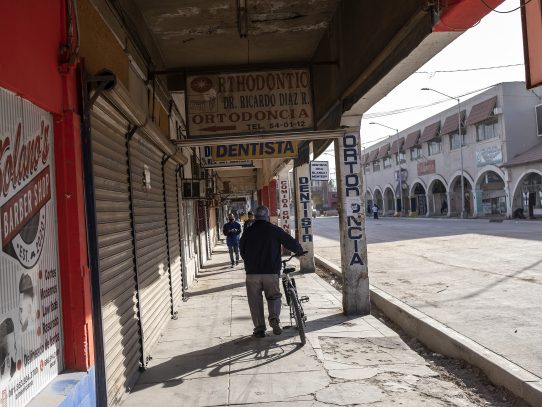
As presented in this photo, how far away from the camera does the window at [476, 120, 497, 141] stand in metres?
42.8

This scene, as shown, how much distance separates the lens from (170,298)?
8523 mm

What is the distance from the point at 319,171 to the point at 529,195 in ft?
Answer: 66.3

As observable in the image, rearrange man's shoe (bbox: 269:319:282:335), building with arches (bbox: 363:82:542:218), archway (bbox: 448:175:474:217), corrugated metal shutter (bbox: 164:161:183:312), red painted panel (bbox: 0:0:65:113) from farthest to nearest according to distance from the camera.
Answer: archway (bbox: 448:175:474:217) < building with arches (bbox: 363:82:542:218) < corrugated metal shutter (bbox: 164:161:183:312) < man's shoe (bbox: 269:319:282:335) < red painted panel (bbox: 0:0:65:113)

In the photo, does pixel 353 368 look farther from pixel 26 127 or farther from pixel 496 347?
pixel 26 127

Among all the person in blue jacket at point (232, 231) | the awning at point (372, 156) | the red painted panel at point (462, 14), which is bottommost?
the person in blue jacket at point (232, 231)

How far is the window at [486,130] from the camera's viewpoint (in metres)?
42.8

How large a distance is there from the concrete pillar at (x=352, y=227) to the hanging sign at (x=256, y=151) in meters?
2.65

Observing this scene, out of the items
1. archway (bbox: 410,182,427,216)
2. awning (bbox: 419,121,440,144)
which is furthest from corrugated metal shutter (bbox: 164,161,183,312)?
archway (bbox: 410,182,427,216)

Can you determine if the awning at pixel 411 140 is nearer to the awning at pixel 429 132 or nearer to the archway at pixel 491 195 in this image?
the awning at pixel 429 132

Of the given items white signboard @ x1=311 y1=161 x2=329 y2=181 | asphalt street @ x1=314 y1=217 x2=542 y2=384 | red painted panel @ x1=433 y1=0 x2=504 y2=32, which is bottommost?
asphalt street @ x1=314 y1=217 x2=542 y2=384

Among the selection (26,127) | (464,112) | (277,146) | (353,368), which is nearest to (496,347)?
(353,368)

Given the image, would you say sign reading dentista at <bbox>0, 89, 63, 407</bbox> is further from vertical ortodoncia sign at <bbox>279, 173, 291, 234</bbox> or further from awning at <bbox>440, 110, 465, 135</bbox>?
awning at <bbox>440, 110, 465, 135</bbox>

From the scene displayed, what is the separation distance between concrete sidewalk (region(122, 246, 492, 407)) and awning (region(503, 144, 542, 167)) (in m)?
32.9

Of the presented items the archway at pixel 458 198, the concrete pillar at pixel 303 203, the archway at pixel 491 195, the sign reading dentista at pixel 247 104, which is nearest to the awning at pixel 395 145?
the archway at pixel 458 198
